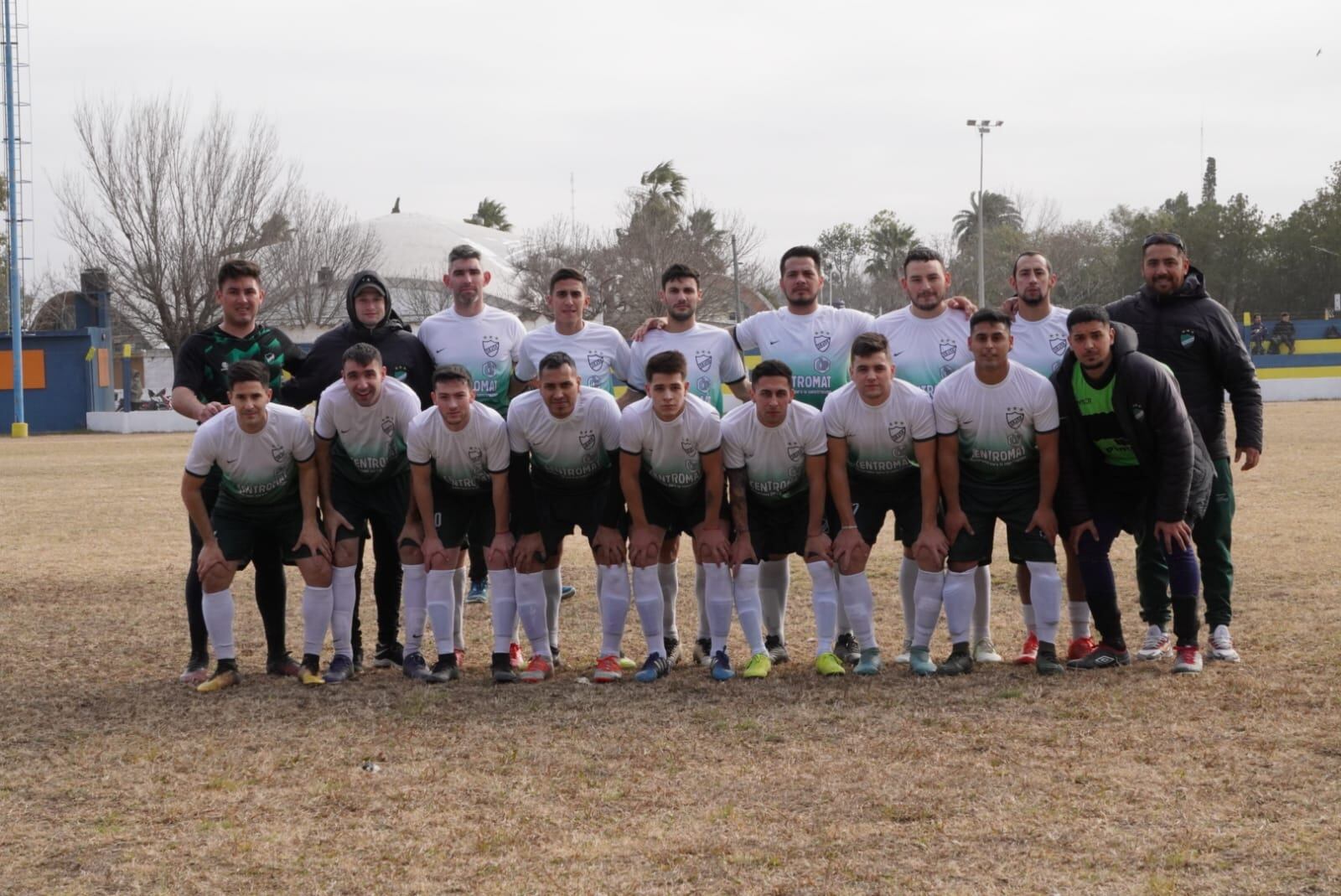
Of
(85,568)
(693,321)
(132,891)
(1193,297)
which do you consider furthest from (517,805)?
(85,568)

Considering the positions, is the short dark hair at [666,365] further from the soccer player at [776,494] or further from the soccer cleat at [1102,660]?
the soccer cleat at [1102,660]

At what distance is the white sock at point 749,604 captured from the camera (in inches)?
264

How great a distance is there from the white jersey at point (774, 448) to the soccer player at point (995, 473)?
620 mm

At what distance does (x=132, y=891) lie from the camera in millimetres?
3922

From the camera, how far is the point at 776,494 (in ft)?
22.1

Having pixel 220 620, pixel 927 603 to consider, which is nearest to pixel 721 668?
pixel 927 603

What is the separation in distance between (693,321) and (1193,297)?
2.62 m

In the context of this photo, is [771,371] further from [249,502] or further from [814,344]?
[249,502]

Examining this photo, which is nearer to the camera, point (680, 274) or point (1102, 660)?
point (1102, 660)

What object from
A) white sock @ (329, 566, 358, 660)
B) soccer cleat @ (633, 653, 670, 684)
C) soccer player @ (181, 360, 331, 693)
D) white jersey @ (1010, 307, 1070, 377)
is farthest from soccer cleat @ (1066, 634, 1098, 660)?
soccer player @ (181, 360, 331, 693)

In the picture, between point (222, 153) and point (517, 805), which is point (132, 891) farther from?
point (222, 153)

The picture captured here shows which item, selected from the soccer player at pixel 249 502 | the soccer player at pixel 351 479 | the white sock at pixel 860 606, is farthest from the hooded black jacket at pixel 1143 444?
the soccer player at pixel 249 502

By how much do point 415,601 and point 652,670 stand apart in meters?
1.26

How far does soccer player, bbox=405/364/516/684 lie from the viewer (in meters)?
6.70
